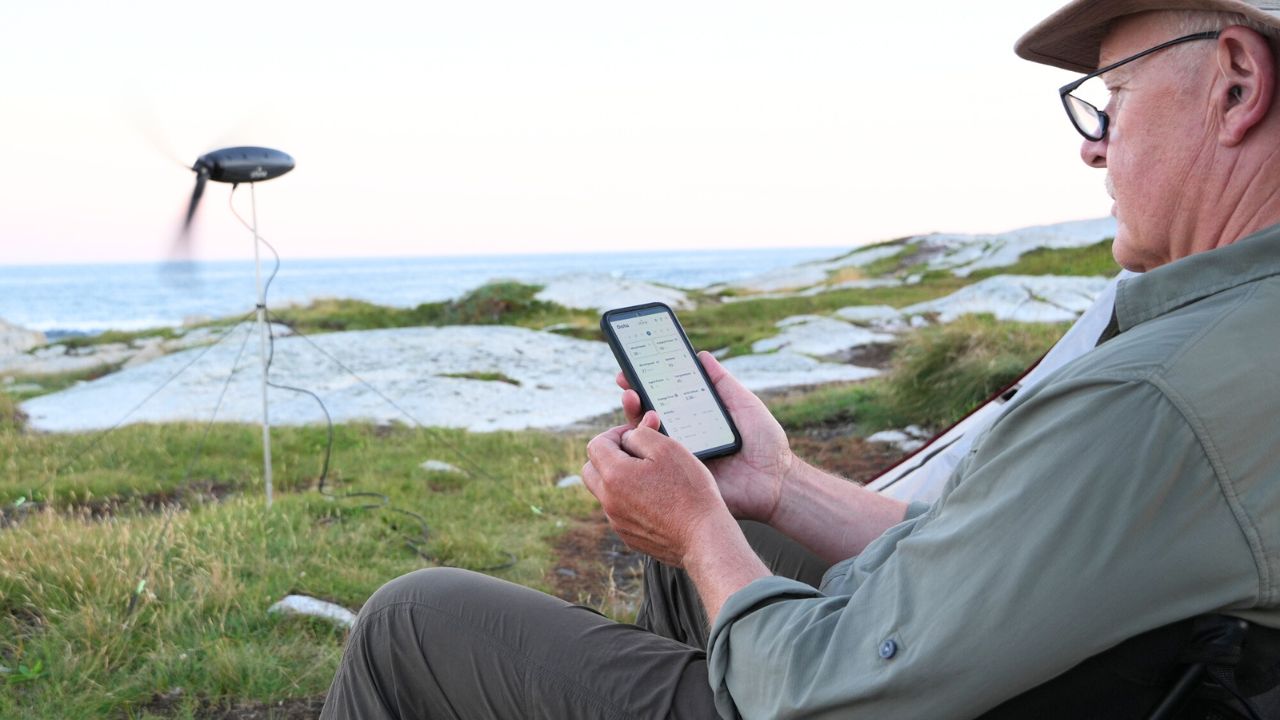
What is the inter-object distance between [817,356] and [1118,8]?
1113 cm

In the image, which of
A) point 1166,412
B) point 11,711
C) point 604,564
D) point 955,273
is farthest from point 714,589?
point 955,273

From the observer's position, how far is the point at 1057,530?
3.87ft

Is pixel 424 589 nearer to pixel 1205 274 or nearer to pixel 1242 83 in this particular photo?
pixel 1205 274

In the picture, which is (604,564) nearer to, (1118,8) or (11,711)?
(11,711)

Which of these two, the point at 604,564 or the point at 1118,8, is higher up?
the point at 1118,8

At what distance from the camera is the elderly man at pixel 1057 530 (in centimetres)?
118

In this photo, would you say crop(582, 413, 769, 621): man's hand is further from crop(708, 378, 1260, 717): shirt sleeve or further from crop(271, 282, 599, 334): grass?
crop(271, 282, 599, 334): grass

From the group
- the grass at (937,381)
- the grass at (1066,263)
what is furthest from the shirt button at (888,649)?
the grass at (1066,263)

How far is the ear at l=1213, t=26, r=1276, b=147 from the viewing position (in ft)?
4.52

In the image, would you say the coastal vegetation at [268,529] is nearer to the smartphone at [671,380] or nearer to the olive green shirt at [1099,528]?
the smartphone at [671,380]

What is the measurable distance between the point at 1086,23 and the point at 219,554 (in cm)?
368

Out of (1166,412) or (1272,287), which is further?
(1272,287)

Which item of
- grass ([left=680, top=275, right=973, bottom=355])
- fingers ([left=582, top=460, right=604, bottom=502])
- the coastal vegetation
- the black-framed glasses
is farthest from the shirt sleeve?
grass ([left=680, top=275, right=973, bottom=355])

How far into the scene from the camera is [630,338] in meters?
2.37
